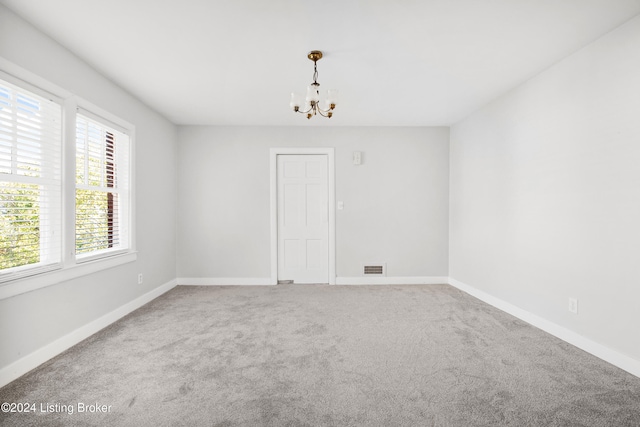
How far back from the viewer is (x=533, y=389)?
6.54 ft

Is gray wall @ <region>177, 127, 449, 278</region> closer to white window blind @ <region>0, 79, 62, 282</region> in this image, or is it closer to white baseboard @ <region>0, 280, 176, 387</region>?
white baseboard @ <region>0, 280, 176, 387</region>

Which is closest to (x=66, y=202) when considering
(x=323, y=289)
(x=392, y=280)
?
(x=323, y=289)

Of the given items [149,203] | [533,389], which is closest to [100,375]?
[149,203]

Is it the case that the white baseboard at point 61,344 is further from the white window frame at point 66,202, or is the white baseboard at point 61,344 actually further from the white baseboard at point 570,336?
the white baseboard at point 570,336

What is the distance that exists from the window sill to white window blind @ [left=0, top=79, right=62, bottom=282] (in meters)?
0.05

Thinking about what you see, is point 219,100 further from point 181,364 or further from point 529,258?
point 529,258

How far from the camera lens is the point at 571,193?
273 centimetres

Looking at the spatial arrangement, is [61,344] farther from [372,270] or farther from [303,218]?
[372,270]

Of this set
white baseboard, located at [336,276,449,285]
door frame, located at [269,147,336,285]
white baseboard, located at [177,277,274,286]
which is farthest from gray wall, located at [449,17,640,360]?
white baseboard, located at [177,277,274,286]

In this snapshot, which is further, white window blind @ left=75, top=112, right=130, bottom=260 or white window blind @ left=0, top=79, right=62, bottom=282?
white window blind @ left=75, top=112, right=130, bottom=260

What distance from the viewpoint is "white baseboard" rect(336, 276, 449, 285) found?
4.92 m

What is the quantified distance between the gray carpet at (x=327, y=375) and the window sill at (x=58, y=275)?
581 millimetres

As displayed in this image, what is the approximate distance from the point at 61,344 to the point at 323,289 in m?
2.99

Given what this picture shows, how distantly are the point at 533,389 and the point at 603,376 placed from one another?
61cm
